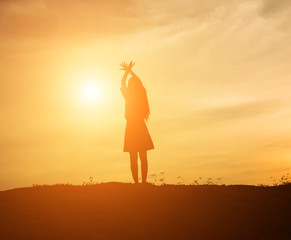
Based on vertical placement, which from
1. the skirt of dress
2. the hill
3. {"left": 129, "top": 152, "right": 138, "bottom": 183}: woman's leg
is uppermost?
the skirt of dress

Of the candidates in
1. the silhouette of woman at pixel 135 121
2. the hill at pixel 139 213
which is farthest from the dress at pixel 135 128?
the hill at pixel 139 213

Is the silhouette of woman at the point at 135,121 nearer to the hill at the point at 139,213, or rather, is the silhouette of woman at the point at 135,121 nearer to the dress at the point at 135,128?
the dress at the point at 135,128

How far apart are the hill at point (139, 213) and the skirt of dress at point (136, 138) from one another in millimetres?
1536

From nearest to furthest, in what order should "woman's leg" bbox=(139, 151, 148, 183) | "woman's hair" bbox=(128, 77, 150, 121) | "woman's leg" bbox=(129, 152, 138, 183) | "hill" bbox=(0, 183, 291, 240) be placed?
"hill" bbox=(0, 183, 291, 240), "woman's leg" bbox=(129, 152, 138, 183), "woman's leg" bbox=(139, 151, 148, 183), "woman's hair" bbox=(128, 77, 150, 121)

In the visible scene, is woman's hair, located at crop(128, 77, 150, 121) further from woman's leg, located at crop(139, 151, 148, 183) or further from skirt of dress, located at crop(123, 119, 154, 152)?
woman's leg, located at crop(139, 151, 148, 183)

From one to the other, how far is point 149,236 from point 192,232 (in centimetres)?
139

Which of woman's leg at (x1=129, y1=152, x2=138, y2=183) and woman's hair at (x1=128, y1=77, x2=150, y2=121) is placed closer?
woman's leg at (x1=129, y1=152, x2=138, y2=183)

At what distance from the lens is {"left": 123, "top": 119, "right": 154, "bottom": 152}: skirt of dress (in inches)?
641

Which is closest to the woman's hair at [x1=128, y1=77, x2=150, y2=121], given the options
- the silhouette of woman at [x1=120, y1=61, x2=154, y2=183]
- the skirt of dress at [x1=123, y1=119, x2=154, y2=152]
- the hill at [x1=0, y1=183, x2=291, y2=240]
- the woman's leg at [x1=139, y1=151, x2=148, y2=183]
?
the silhouette of woman at [x1=120, y1=61, x2=154, y2=183]

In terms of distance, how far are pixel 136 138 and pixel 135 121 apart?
0.77 meters

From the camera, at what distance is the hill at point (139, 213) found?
39.5 feet

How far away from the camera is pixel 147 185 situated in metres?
15.8

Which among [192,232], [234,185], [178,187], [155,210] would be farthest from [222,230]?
[234,185]

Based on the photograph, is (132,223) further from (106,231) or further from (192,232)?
(192,232)
